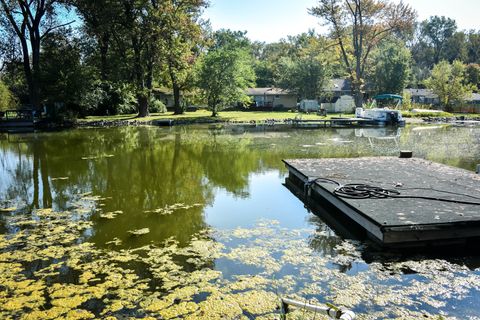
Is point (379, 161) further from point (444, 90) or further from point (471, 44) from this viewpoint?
point (471, 44)

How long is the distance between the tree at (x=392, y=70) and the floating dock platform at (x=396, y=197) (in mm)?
38979

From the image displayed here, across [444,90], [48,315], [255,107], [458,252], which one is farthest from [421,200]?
[444,90]

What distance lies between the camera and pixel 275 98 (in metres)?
52.6

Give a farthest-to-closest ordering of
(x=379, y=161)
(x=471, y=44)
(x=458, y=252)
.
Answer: (x=471, y=44), (x=379, y=161), (x=458, y=252)

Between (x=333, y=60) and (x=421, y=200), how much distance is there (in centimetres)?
4398

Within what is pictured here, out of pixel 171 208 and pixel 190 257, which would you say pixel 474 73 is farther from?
pixel 190 257

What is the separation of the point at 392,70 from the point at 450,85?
22.2 feet

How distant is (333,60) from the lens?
48.8m

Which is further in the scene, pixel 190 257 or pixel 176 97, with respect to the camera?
pixel 176 97

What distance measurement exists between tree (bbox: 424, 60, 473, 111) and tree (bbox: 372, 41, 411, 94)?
3.43 meters

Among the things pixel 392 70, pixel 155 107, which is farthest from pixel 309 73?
pixel 155 107

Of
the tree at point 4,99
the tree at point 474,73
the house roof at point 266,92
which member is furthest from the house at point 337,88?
the tree at point 4,99

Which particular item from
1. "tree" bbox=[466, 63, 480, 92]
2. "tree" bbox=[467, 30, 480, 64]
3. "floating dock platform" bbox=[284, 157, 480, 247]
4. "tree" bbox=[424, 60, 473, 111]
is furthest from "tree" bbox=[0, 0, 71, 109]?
"tree" bbox=[467, 30, 480, 64]

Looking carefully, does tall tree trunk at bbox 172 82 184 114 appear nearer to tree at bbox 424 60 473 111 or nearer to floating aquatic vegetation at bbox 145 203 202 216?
tree at bbox 424 60 473 111
